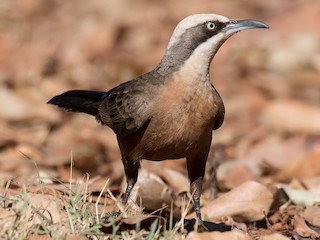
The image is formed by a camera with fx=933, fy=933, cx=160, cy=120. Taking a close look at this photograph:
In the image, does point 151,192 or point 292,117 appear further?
→ point 292,117

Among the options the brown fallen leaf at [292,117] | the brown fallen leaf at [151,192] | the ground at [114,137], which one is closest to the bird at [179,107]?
the brown fallen leaf at [151,192]

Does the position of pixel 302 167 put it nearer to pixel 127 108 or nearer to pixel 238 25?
pixel 238 25

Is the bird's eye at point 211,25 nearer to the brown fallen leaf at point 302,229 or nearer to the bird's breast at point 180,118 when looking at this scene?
the bird's breast at point 180,118

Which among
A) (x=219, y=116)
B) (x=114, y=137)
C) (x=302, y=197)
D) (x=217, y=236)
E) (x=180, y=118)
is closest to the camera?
(x=217, y=236)

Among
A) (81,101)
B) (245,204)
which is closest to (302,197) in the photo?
(245,204)

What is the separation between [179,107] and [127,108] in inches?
18.4

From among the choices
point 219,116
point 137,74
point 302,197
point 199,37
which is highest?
point 199,37

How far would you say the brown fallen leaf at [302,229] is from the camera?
19.6 feet

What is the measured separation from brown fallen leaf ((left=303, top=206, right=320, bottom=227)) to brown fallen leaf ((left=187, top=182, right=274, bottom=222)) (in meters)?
0.26

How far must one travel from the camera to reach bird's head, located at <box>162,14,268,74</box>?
6309mm

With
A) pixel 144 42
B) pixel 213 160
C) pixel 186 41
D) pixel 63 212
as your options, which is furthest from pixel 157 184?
pixel 144 42

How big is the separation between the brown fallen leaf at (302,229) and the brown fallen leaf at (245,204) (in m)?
0.22

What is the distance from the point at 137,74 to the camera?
1170 centimetres

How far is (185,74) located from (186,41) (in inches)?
11.8
